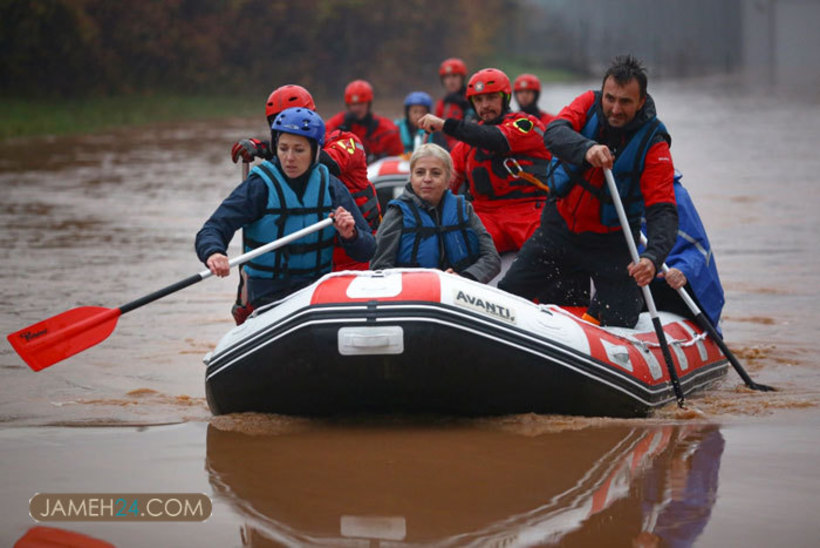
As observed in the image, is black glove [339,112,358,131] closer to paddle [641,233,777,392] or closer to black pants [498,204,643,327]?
black pants [498,204,643,327]

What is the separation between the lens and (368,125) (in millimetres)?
11609

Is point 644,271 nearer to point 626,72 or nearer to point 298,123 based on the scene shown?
point 626,72

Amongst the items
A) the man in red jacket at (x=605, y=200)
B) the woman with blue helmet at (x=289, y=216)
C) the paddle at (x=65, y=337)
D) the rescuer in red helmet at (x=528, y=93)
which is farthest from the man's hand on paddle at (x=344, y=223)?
the rescuer in red helmet at (x=528, y=93)

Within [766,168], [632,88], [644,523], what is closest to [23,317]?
[632,88]

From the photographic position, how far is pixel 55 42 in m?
31.2

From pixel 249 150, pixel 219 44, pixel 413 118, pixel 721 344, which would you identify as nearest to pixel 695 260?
pixel 721 344

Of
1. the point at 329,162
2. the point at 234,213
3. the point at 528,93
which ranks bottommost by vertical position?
the point at 234,213

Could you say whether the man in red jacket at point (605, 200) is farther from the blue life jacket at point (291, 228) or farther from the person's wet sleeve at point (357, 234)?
the blue life jacket at point (291, 228)

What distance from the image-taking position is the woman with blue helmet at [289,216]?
A: 5449 millimetres

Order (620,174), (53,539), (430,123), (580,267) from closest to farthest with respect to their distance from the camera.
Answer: (53,539) → (620,174) → (580,267) → (430,123)

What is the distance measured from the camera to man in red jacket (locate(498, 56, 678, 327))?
551 cm

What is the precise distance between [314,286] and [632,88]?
1569 millimetres

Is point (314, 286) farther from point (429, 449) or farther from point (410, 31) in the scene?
point (410, 31)

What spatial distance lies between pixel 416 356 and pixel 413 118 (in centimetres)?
667
